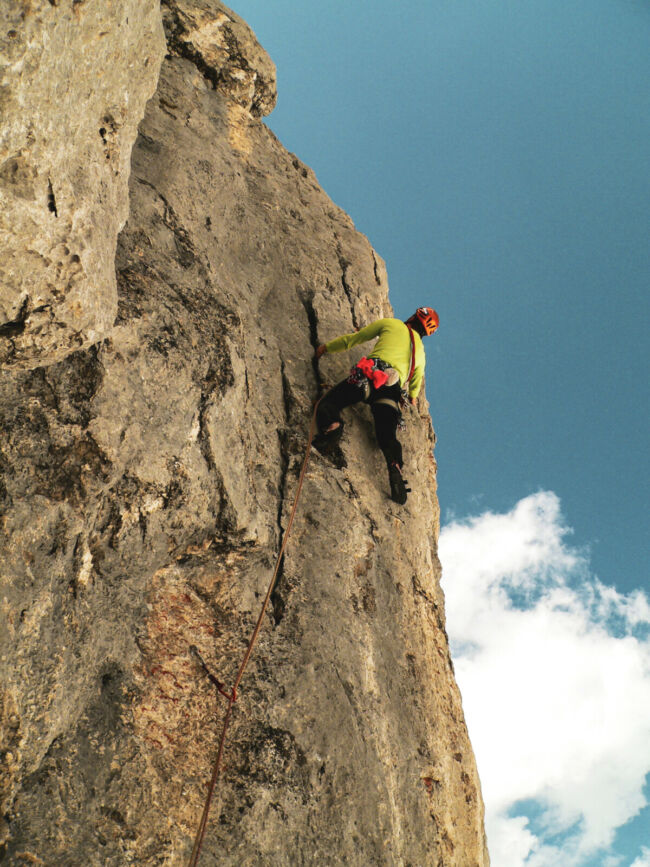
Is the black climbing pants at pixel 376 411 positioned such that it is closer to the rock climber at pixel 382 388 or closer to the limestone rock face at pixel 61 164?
the rock climber at pixel 382 388

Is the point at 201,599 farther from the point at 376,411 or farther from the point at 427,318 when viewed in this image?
the point at 427,318

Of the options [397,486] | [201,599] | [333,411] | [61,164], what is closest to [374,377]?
[333,411]

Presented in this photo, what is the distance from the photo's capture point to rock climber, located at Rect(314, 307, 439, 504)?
21.3ft

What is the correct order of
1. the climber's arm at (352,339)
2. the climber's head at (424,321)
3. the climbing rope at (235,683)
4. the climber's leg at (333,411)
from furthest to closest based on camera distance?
the climber's head at (424,321), the climber's arm at (352,339), the climber's leg at (333,411), the climbing rope at (235,683)

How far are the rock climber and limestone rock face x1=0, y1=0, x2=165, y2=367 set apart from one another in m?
2.74

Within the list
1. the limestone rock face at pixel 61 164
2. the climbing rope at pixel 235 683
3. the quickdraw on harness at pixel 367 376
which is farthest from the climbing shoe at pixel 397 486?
the limestone rock face at pixel 61 164

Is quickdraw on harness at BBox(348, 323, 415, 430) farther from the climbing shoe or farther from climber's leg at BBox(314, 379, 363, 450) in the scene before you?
the climbing shoe

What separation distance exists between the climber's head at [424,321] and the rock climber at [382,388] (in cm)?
8

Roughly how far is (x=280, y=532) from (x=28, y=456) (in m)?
2.28

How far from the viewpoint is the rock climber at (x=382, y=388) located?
6496 mm

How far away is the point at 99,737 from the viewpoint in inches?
169

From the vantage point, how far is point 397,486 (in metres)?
6.77

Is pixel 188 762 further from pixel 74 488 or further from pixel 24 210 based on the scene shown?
pixel 24 210

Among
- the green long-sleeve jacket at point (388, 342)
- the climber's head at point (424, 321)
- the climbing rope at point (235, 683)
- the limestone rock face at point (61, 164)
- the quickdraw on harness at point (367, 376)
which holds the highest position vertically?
the climber's head at point (424, 321)
